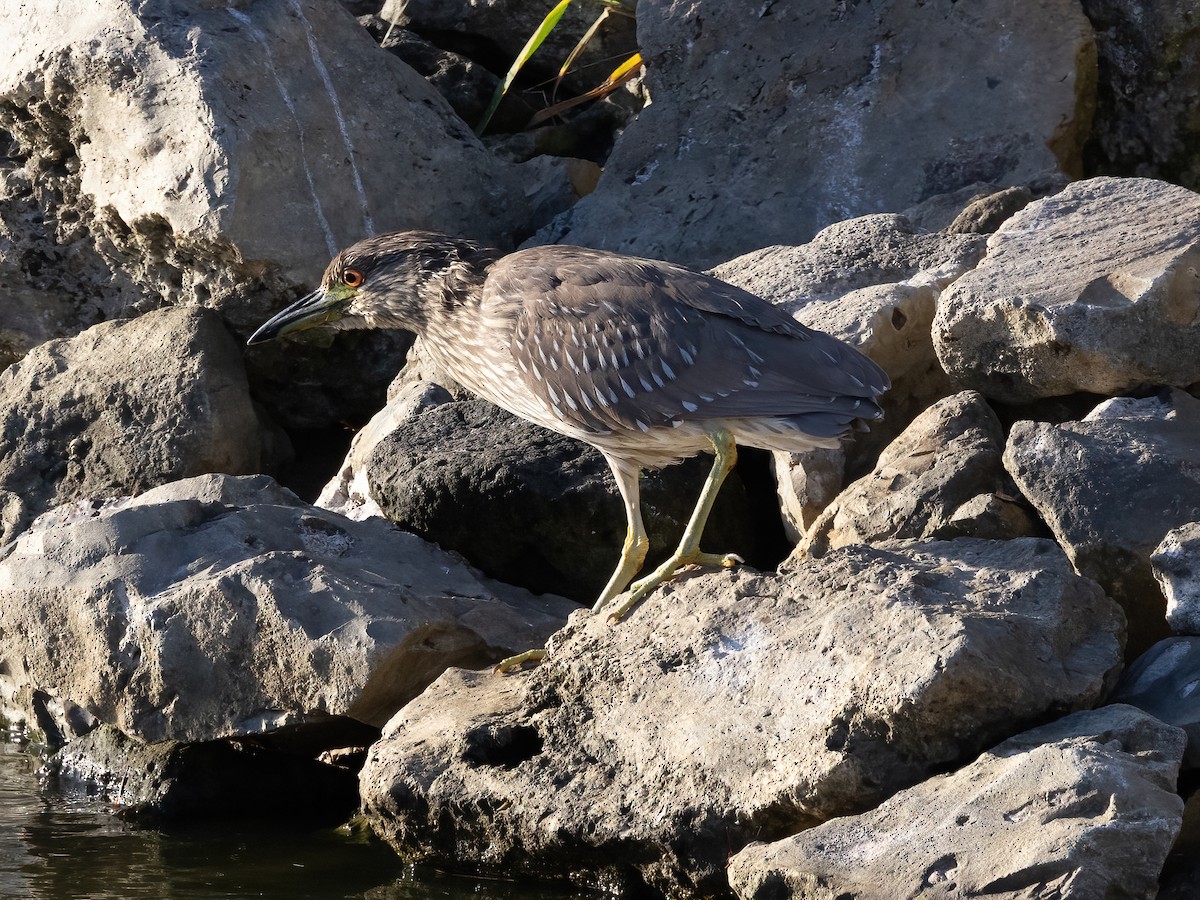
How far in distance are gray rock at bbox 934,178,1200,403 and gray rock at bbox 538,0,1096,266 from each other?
5.20 ft

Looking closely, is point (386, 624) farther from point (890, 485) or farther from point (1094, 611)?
point (1094, 611)

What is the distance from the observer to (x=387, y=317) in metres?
5.86

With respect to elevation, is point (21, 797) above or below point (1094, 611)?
below

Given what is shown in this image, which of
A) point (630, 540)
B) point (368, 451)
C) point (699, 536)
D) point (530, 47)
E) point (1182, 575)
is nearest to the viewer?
point (1182, 575)

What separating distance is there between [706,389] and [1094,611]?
1.42 metres

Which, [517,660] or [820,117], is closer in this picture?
[517,660]

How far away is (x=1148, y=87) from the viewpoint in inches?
299

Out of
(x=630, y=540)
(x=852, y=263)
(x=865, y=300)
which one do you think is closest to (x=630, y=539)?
(x=630, y=540)

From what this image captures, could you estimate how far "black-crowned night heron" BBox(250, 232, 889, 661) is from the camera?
4.85 meters

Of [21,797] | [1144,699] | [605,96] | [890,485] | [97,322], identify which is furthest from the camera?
[605,96]

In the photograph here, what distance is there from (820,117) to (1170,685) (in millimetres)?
4186

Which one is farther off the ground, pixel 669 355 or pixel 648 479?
pixel 669 355

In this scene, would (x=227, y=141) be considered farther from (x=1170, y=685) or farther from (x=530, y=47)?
(x=1170, y=685)

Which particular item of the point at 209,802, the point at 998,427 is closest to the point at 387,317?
the point at 209,802
